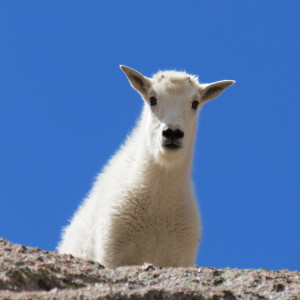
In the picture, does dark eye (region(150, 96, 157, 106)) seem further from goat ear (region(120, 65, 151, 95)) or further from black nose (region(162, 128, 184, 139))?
black nose (region(162, 128, 184, 139))

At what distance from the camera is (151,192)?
11.9 metres

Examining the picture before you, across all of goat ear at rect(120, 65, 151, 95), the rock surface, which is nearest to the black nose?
goat ear at rect(120, 65, 151, 95)

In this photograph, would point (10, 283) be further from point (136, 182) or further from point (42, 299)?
point (136, 182)

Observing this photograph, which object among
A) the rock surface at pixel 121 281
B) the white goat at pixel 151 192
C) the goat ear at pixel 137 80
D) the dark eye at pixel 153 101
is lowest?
the rock surface at pixel 121 281

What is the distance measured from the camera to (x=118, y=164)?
42.3ft

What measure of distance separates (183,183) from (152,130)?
3.32 ft

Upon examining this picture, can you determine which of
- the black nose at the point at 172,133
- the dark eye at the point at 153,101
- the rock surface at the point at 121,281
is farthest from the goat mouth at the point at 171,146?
the rock surface at the point at 121,281

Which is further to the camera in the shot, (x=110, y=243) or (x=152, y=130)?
(x=152, y=130)

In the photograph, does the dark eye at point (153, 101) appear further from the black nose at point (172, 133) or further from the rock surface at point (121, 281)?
the rock surface at point (121, 281)

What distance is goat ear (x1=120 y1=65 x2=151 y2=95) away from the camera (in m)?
13.2

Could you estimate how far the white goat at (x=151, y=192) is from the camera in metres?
11.2

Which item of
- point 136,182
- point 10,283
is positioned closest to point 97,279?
point 10,283

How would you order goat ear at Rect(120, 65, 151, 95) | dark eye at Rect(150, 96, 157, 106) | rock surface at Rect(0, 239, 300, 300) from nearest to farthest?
rock surface at Rect(0, 239, 300, 300) → dark eye at Rect(150, 96, 157, 106) → goat ear at Rect(120, 65, 151, 95)

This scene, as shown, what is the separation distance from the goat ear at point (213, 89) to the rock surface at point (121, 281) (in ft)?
17.4
